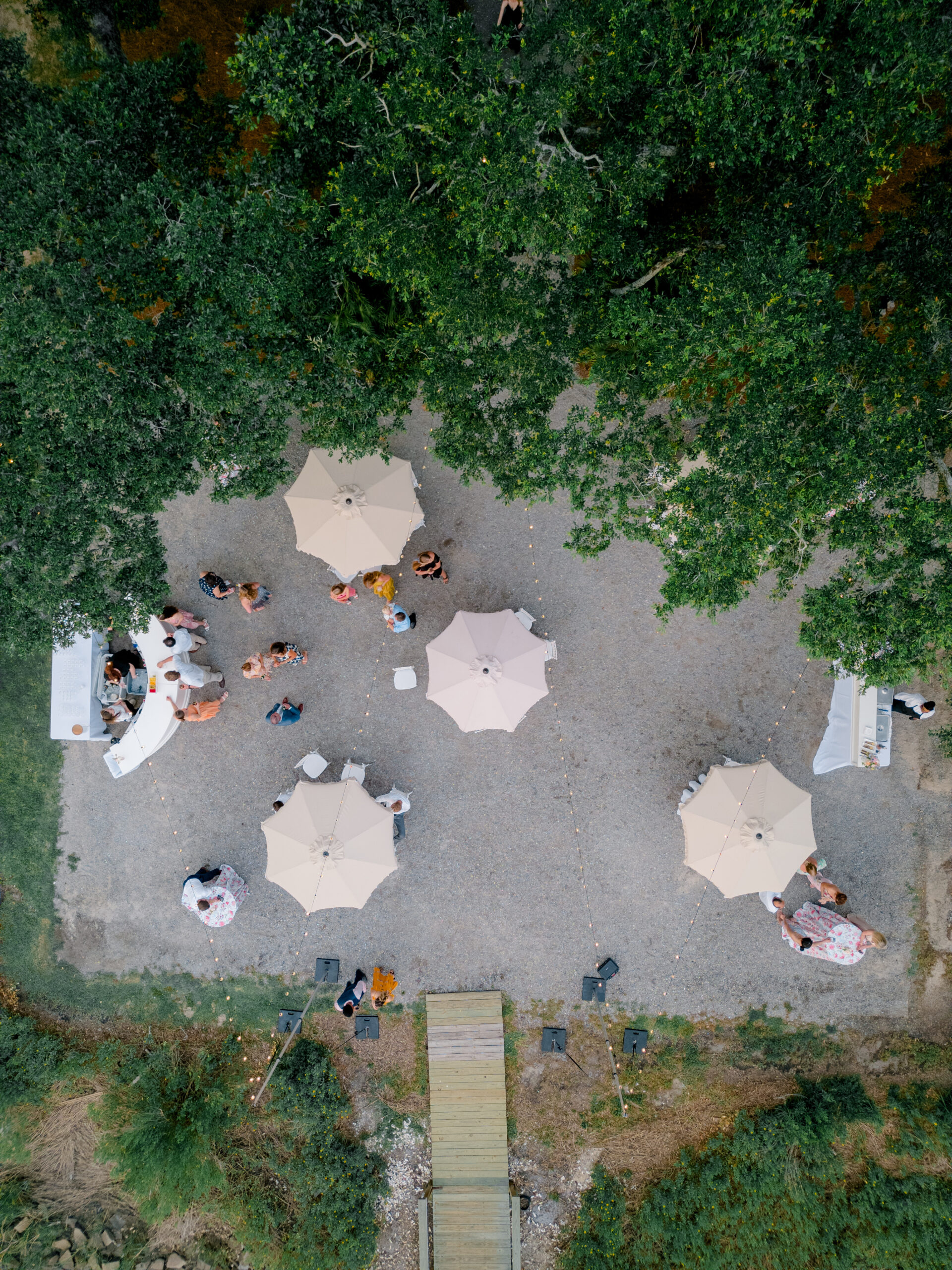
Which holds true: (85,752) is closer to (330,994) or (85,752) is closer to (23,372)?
(330,994)

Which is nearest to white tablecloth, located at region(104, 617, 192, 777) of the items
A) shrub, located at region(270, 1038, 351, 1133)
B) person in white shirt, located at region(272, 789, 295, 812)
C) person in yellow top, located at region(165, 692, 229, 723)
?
person in yellow top, located at region(165, 692, 229, 723)

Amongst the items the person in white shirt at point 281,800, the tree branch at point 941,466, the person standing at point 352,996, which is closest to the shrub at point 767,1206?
the person standing at point 352,996

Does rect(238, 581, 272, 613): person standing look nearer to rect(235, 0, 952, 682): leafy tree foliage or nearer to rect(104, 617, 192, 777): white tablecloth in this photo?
rect(104, 617, 192, 777): white tablecloth

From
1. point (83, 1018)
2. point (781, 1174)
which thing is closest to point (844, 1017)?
point (781, 1174)

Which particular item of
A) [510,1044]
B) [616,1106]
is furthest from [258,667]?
[616,1106]

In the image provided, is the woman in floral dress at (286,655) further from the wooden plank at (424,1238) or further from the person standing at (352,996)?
the wooden plank at (424,1238)

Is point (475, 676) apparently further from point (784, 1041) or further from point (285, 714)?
point (784, 1041)
